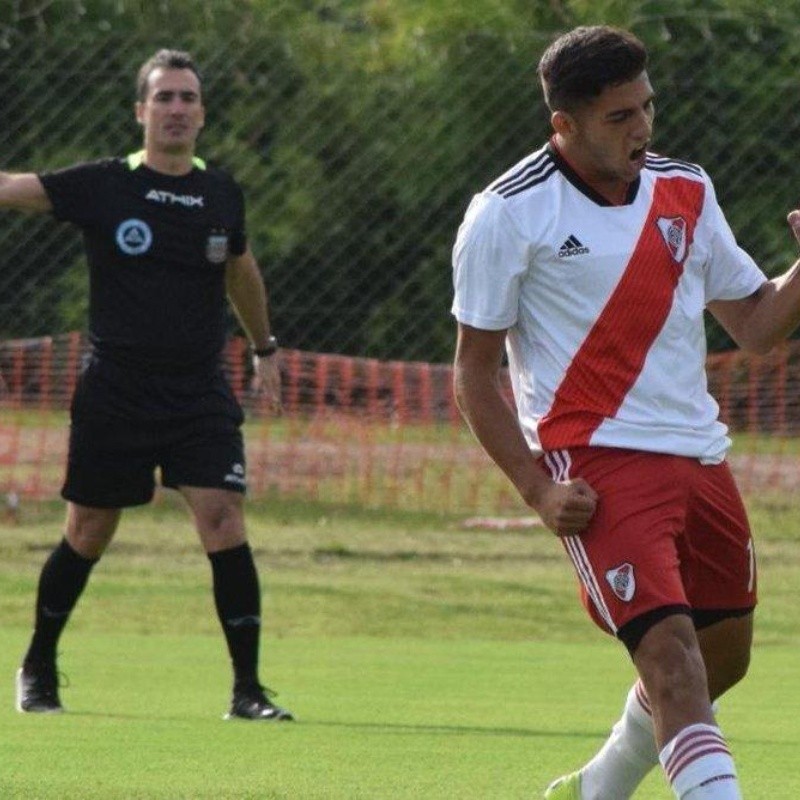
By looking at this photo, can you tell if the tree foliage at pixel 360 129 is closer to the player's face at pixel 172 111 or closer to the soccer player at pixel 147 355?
the player's face at pixel 172 111

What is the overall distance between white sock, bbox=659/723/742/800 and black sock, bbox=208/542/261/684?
9.87 ft

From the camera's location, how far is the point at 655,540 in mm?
4840

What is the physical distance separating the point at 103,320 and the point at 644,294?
10.5 ft

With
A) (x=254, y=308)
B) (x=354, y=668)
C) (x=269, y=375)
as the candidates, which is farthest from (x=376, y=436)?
(x=254, y=308)

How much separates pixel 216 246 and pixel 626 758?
2.95 m

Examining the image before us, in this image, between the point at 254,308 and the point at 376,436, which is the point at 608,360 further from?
the point at 376,436

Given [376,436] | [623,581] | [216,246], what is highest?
[623,581]

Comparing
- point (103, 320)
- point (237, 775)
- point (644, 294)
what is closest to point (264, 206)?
point (103, 320)

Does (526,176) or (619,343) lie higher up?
(526,176)

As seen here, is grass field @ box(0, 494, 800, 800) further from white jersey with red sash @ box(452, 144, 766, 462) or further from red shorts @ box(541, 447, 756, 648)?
white jersey with red sash @ box(452, 144, 766, 462)

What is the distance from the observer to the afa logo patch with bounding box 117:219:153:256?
7.71m

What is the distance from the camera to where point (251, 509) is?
13.4 m

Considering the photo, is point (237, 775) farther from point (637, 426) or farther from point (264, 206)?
point (264, 206)

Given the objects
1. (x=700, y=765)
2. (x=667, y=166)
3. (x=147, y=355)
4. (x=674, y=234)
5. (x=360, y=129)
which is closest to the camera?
(x=700, y=765)
